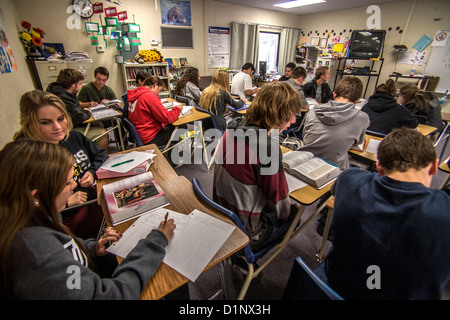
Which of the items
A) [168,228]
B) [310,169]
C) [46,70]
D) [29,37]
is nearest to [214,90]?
[310,169]

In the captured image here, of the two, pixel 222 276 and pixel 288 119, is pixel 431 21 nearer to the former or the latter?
pixel 288 119

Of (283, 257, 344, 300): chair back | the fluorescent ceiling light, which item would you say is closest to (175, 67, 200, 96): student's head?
(283, 257, 344, 300): chair back

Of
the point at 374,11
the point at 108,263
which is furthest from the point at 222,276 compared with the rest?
the point at 374,11

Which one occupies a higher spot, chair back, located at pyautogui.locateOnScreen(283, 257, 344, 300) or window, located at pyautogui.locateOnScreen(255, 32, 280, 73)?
window, located at pyautogui.locateOnScreen(255, 32, 280, 73)

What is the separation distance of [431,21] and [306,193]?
6.75 m

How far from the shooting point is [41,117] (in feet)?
4.38

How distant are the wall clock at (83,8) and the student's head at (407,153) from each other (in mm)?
5356

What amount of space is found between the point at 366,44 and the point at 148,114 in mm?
6155

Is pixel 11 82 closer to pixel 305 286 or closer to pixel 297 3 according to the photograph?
pixel 305 286

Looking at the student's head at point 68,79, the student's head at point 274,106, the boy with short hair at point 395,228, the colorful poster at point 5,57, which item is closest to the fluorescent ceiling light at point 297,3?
the student's head at point 68,79

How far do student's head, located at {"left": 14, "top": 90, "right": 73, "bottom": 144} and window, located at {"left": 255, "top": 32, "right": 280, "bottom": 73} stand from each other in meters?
7.01

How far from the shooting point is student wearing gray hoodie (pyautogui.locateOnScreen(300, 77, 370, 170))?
172cm

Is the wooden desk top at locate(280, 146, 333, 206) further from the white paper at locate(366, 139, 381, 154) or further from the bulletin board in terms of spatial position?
the bulletin board

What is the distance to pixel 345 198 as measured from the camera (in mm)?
854
